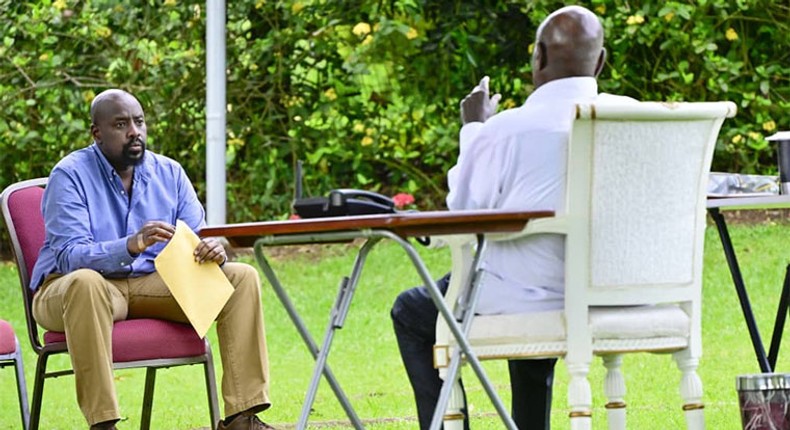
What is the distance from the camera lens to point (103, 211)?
485 centimetres

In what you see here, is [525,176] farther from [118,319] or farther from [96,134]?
[96,134]

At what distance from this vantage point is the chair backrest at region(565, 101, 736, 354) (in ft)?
11.9

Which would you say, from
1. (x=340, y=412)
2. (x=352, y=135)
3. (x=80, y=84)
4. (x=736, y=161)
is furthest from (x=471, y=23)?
(x=340, y=412)

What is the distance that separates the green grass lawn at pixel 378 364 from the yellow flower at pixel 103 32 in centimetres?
150

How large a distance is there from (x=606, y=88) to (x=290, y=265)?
2099 mm

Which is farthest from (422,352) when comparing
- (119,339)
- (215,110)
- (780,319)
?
(215,110)

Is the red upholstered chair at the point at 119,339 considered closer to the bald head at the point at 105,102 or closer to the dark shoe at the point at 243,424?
the dark shoe at the point at 243,424

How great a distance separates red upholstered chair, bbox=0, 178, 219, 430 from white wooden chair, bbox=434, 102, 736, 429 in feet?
3.71

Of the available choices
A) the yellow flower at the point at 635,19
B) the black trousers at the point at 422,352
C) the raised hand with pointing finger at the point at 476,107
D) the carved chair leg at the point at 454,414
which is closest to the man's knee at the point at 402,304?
the black trousers at the point at 422,352

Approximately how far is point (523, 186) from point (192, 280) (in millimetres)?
1161

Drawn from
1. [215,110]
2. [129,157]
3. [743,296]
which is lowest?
[743,296]

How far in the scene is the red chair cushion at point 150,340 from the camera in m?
4.54

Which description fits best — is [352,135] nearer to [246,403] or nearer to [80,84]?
[80,84]

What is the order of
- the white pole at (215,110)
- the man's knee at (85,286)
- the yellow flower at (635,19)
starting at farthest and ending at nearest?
1. the yellow flower at (635,19)
2. the white pole at (215,110)
3. the man's knee at (85,286)
